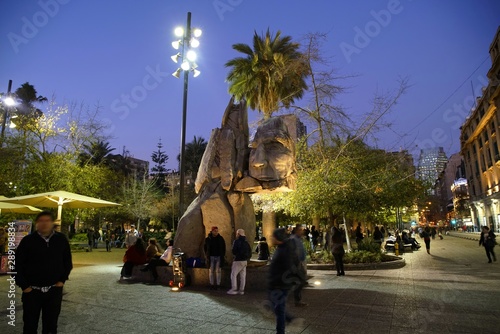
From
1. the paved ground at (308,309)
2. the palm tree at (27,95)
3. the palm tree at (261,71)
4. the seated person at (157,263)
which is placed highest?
the palm tree at (27,95)

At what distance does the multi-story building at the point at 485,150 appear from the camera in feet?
141

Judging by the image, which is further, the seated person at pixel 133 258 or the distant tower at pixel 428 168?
the distant tower at pixel 428 168

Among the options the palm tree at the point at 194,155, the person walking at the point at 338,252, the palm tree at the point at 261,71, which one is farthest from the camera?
the palm tree at the point at 194,155

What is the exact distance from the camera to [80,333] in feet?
15.5

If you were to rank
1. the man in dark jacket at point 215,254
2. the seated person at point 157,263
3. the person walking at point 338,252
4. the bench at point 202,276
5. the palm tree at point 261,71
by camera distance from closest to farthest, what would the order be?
1. the man in dark jacket at point 215,254
2. the bench at point 202,276
3. the seated person at point 157,263
4. the person walking at point 338,252
5. the palm tree at point 261,71

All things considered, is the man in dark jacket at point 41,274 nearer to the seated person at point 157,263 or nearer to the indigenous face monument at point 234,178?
the indigenous face monument at point 234,178

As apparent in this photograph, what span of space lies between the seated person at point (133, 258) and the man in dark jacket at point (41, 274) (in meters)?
6.33

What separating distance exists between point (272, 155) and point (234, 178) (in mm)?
1321

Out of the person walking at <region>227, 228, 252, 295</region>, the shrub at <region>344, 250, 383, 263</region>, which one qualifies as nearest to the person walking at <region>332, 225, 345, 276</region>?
the shrub at <region>344, 250, 383, 263</region>

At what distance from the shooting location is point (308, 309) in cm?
622

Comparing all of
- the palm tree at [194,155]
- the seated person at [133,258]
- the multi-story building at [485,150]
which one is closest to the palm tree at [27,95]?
the palm tree at [194,155]

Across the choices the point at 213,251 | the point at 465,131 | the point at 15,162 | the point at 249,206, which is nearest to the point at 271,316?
the point at 213,251

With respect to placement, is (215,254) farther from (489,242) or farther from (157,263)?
(489,242)

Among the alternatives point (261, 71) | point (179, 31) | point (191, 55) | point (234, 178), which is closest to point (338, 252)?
point (234, 178)
